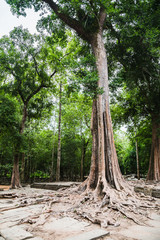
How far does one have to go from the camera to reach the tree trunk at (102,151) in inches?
202

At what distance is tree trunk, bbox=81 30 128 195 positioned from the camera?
5.12 m

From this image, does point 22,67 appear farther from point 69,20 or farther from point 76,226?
point 76,226

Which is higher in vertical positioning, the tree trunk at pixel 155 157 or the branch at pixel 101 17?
the branch at pixel 101 17

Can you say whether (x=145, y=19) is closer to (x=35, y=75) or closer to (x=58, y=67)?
(x=58, y=67)

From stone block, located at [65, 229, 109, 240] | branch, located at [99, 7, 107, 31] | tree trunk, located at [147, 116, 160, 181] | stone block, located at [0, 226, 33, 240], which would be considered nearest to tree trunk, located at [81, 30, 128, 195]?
branch, located at [99, 7, 107, 31]

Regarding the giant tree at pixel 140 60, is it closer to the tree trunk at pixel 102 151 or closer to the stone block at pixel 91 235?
the tree trunk at pixel 102 151

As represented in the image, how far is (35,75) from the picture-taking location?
11242 millimetres

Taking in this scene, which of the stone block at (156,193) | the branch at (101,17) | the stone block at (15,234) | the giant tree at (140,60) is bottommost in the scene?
the stone block at (156,193)

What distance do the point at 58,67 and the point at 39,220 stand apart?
986 cm

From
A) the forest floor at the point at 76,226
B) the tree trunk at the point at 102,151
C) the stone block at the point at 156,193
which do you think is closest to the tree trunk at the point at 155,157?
the stone block at the point at 156,193

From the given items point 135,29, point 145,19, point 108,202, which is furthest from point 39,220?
point 135,29

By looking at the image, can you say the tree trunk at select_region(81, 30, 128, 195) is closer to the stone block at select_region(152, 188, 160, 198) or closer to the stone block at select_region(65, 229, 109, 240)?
the stone block at select_region(152, 188, 160, 198)

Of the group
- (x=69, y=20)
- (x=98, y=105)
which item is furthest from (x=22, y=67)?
(x=98, y=105)

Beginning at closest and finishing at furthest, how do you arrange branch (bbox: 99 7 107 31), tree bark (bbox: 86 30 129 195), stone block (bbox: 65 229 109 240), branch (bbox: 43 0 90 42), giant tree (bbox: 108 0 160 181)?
1. stone block (bbox: 65 229 109 240)
2. tree bark (bbox: 86 30 129 195)
3. giant tree (bbox: 108 0 160 181)
4. branch (bbox: 43 0 90 42)
5. branch (bbox: 99 7 107 31)
